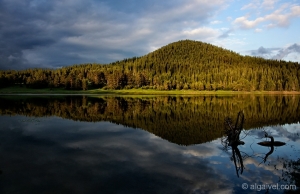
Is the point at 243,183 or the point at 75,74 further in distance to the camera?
the point at 75,74

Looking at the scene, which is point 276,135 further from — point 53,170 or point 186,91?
point 186,91

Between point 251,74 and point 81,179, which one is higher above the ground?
point 251,74

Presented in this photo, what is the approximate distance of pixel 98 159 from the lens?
731 inches

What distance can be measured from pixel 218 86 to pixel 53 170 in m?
174

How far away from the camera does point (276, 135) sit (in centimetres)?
2831

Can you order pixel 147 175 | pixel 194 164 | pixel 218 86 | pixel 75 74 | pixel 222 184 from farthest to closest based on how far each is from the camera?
pixel 75 74 < pixel 218 86 < pixel 194 164 < pixel 147 175 < pixel 222 184

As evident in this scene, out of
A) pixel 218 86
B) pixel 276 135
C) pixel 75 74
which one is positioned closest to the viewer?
pixel 276 135

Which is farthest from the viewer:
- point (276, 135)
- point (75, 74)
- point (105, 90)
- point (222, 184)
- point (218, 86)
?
point (75, 74)

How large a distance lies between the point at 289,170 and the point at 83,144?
18.3m

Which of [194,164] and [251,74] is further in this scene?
[251,74]

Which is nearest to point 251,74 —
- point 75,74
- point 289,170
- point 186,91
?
point 186,91

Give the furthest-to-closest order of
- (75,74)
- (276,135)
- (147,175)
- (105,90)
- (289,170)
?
(75,74) → (105,90) → (276,135) → (289,170) → (147,175)

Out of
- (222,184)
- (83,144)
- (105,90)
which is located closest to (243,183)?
(222,184)

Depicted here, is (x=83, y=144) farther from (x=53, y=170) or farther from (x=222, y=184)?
(x=222, y=184)
